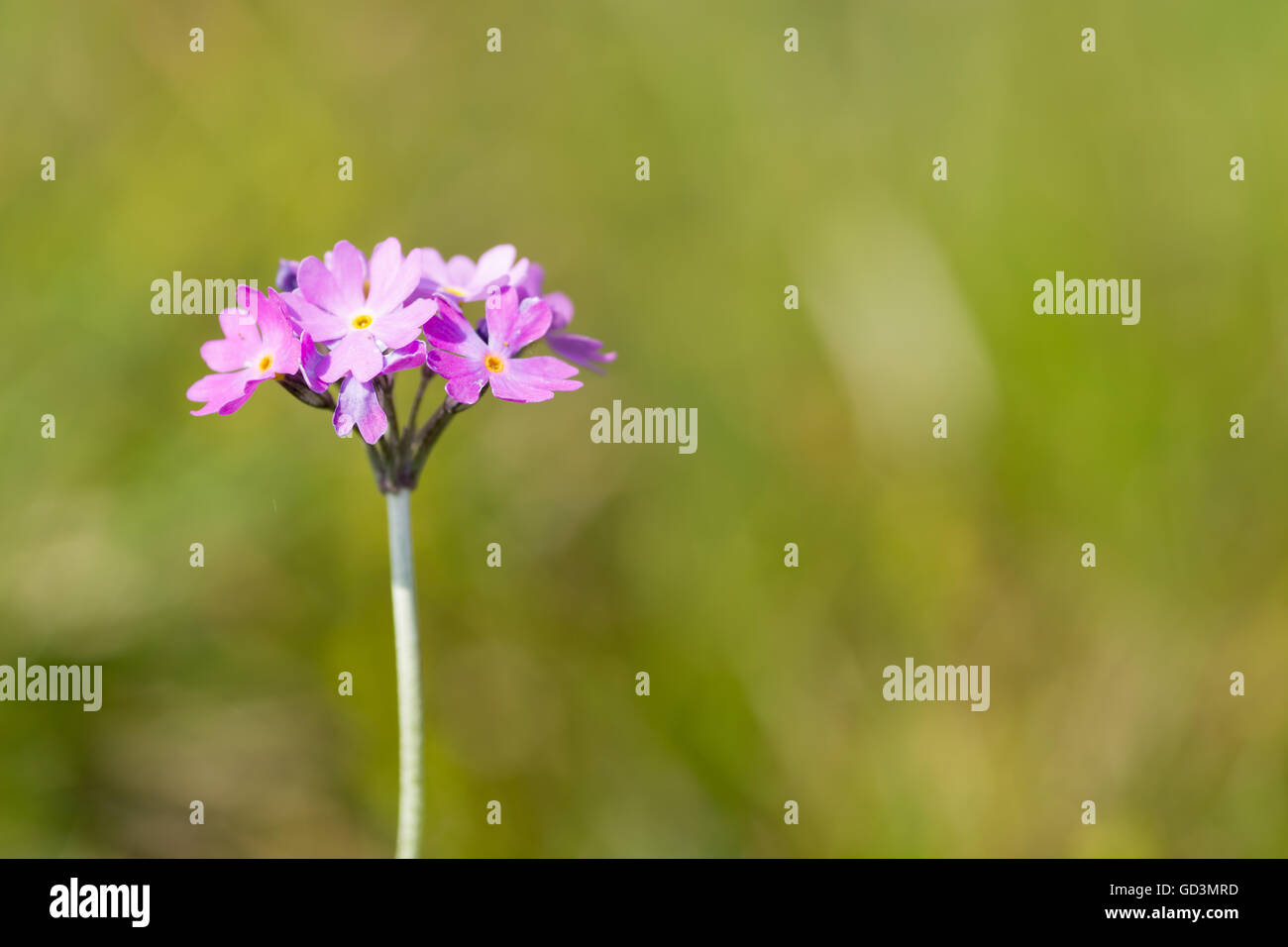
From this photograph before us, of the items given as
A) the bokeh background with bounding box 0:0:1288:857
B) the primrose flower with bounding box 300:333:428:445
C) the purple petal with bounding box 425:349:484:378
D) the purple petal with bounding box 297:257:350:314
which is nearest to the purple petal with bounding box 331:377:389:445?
the primrose flower with bounding box 300:333:428:445

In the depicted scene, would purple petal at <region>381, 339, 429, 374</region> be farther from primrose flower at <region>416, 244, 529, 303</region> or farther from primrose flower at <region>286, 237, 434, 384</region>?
primrose flower at <region>416, 244, 529, 303</region>

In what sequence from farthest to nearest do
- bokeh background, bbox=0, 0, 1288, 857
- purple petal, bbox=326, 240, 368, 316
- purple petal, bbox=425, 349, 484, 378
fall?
bokeh background, bbox=0, 0, 1288, 857
purple petal, bbox=326, 240, 368, 316
purple petal, bbox=425, 349, 484, 378

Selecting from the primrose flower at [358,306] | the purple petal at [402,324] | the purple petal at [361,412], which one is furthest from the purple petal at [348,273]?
the purple petal at [361,412]

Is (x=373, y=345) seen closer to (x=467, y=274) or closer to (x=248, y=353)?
(x=248, y=353)

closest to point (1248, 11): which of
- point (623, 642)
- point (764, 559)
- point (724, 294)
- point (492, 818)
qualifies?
point (724, 294)

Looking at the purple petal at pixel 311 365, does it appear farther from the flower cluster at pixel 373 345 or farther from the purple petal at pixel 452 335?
the purple petal at pixel 452 335

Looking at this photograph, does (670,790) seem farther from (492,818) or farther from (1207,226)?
(1207,226)

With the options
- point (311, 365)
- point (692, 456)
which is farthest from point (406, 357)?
point (692, 456)
